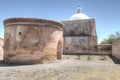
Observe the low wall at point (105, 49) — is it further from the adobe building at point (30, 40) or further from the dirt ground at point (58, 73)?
the dirt ground at point (58, 73)

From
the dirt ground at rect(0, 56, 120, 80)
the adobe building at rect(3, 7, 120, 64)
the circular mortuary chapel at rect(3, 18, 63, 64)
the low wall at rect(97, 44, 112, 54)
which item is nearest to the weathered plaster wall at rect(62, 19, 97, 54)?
the low wall at rect(97, 44, 112, 54)

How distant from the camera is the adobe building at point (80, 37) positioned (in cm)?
2391

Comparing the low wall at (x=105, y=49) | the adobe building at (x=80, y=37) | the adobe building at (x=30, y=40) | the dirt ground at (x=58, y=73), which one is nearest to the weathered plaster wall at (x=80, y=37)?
the adobe building at (x=80, y=37)

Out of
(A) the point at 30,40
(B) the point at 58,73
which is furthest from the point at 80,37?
(B) the point at 58,73

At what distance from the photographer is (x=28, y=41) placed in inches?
439

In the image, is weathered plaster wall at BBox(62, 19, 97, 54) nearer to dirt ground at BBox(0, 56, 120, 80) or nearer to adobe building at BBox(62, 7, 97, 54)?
adobe building at BBox(62, 7, 97, 54)

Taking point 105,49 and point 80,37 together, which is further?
point 80,37

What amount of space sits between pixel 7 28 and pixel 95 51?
597 inches

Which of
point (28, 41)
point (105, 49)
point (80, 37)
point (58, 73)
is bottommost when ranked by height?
point (58, 73)

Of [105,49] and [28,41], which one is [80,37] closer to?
[105,49]

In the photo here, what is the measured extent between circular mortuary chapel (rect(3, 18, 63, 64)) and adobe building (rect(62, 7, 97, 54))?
12.8 metres

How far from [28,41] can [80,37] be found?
1481 cm

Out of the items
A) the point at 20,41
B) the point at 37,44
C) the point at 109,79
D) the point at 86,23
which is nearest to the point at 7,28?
the point at 20,41

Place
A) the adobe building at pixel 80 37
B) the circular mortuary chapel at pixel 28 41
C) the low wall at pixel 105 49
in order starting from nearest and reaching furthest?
the circular mortuary chapel at pixel 28 41, the low wall at pixel 105 49, the adobe building at pixel 80 37
